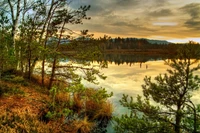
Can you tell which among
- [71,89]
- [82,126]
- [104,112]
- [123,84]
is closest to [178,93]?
[71,89]

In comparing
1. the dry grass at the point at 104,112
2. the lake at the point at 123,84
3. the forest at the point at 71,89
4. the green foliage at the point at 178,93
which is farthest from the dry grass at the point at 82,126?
the green foliage at the point at 178,93

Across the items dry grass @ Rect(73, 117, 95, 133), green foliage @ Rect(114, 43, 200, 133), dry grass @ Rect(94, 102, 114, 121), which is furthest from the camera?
dry grass @ Rect(94, 102, 114, 121)

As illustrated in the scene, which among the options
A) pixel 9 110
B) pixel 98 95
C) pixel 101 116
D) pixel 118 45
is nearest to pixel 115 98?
pixel 101 116

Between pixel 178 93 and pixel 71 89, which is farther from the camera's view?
pixel 71 89

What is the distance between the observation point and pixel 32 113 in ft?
31.2

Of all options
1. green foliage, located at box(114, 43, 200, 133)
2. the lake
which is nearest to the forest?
green foliage, located at box(114, 43, 200, 133)

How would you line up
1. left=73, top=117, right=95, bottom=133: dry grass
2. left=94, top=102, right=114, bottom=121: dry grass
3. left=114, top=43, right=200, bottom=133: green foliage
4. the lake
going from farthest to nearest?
the lake < left=94, top=102, right=114, bottom=121: dry grass < left=73, top=117, right=95, bottom=133: dry grass < left=114, top=43, right=200, bottom=133: green foliage

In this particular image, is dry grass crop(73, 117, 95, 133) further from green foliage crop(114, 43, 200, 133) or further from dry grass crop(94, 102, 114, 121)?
green foliage crop(114, 43, 200, 133)

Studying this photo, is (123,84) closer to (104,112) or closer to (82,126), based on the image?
(104,112)

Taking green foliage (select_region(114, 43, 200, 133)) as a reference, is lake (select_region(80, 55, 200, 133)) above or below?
below

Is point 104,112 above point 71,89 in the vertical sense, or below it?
below

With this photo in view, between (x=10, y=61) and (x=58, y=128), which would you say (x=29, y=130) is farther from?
(x=10, y=61)

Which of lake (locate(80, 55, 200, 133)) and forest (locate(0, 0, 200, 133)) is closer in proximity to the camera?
forest (locate(0, 0, 200, 133))

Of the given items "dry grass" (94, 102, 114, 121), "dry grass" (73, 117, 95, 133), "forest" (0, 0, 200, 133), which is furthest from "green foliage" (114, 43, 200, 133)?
"dry grass" (94, 102, 114, 121)
